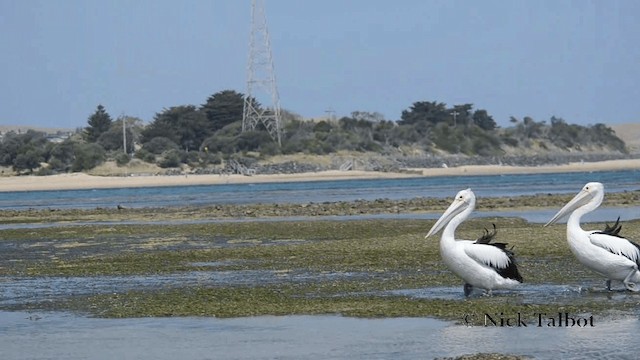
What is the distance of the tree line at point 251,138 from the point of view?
104 m

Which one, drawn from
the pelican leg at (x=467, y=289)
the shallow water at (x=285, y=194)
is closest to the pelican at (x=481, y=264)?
the pelican leg at (x=467, y=289)

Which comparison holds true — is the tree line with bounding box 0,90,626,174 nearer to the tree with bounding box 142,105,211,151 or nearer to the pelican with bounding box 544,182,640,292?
the tree with bounding box 142,105,211,151

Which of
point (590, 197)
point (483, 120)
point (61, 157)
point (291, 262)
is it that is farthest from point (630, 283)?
point (483, 120)

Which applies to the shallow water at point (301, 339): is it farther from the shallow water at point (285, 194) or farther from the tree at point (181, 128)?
the tree at point (181, 128)

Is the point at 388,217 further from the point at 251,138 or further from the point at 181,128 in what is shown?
the point at 181,128

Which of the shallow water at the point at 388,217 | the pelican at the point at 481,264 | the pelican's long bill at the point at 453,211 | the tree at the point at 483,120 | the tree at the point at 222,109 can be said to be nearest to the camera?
the pelican at the point at 481,264

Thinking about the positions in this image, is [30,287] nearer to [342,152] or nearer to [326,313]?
[326,313]

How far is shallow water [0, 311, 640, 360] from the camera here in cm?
1098

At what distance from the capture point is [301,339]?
11945 millimetres

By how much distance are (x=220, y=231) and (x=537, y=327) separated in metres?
18.1

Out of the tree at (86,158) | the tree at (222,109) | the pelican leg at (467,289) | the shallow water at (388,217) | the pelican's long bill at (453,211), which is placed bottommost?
the shallow water at (388,217)

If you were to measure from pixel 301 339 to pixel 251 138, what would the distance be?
9540 cm

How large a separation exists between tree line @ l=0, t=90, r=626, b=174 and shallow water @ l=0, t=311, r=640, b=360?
288ft

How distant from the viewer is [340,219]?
3353cm
